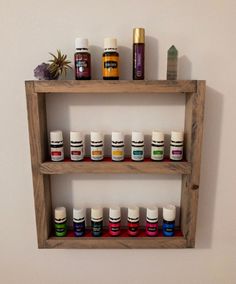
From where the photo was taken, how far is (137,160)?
659 mm

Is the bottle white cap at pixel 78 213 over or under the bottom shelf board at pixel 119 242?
over

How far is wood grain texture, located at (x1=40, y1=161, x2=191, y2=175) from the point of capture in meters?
0.64

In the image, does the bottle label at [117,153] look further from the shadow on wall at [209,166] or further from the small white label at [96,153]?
the shadow on wall at [209,166]

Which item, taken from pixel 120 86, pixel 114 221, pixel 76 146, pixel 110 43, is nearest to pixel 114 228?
pixel 114 221

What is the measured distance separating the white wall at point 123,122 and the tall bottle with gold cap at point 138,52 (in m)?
0.06

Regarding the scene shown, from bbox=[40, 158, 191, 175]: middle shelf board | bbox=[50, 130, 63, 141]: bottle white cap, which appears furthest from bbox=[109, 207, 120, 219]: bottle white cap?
bbox=[50, 130, 63, 141]: bottle white cap

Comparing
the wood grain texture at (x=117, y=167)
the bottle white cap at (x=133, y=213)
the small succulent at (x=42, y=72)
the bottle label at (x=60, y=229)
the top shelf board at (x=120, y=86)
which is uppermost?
the small succulent at (x=42, y=72)

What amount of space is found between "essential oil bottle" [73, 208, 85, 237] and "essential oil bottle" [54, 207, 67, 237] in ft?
0.10

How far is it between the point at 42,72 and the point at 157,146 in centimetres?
34

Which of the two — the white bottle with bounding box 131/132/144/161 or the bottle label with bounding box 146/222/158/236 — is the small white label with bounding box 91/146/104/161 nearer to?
the white bottle with bounding box 131/132/144/161

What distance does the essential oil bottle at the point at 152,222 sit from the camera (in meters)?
0.70

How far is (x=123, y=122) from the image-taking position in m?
0.71

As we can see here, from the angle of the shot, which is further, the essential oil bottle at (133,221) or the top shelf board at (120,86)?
the essential oil bottle at (133,221)

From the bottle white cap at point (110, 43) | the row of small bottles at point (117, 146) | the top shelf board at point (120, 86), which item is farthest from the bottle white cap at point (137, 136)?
the bottle white cap at point (110, 43)
